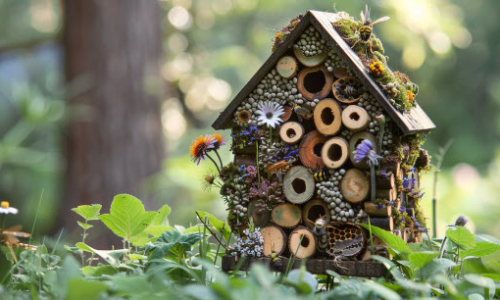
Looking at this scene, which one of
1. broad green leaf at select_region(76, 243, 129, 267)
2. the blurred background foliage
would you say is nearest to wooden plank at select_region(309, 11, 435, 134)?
broad green leaf at select_region(76, 243, 129, 267)

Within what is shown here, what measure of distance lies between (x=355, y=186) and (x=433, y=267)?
279 mm

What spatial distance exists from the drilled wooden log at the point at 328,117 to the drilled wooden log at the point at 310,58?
10 cm

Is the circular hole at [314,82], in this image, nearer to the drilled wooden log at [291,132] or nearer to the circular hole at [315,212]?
the drilled wooden log at [291,132]

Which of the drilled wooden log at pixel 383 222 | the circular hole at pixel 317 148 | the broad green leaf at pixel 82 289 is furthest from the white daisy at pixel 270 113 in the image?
the broad green leaf at pixel 82 289

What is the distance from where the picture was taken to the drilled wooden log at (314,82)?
130 centimetres

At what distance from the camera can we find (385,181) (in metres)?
1.20

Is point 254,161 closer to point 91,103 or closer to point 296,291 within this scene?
point 296,291

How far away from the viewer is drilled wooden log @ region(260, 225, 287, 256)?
1289 mm

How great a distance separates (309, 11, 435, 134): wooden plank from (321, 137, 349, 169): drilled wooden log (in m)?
0.13

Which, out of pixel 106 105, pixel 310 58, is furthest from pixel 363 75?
pixel 106 105

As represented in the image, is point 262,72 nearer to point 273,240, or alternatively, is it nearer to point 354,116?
point 354,116

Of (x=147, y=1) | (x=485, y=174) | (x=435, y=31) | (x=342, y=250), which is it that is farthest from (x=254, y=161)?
(x=485, y=174)

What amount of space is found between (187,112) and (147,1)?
1.26m

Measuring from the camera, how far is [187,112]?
4859mm
